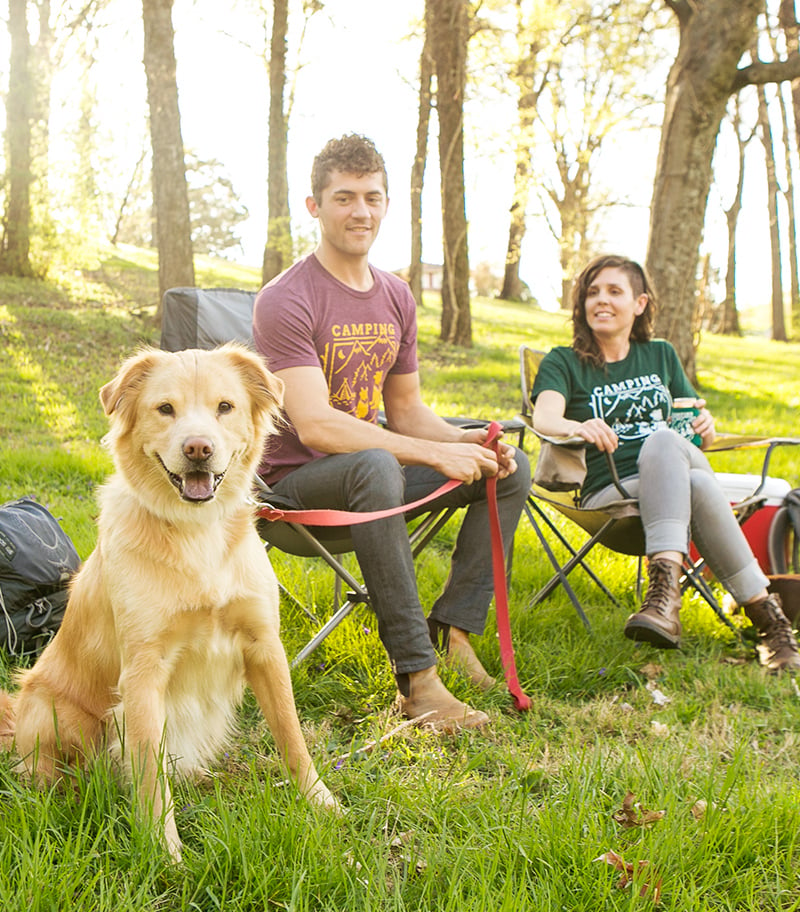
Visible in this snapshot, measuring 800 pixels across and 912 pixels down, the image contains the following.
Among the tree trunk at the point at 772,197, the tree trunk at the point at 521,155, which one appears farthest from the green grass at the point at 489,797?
the tree trunk at the point at 772,197

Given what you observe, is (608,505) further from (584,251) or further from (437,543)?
(584,251)

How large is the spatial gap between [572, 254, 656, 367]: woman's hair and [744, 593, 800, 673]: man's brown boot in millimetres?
1319

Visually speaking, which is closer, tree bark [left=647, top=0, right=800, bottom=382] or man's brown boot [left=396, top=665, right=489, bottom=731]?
man's brown boot [left=396, top=665, right=489, bottom=731]

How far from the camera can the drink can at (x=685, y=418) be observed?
3785 millimetres

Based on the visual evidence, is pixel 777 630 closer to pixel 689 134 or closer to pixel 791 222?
pixel 689 134

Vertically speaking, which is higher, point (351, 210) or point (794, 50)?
point (794, 50)

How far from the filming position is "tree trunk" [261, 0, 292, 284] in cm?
1124

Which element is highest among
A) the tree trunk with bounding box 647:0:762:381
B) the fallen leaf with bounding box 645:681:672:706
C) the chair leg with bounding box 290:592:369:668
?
the tree trunk with bounding box 647:0:762:381

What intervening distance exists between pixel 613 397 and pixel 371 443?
152 cm

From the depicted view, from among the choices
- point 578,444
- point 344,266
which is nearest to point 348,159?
point 344,266

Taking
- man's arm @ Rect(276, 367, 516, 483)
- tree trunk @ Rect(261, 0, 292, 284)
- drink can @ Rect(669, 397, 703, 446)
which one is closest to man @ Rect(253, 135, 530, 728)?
man's arm @ Rect(276, 367, 516, 483)

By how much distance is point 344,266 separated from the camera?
10.0 feet

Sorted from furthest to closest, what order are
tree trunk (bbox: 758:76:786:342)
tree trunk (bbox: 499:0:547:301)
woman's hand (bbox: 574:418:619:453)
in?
1. tree trunk (bbox: 758:76:786:342)
2. tree trunk (bbox: 499:0:547:301)
3. woman's hand (bbox: 574:418:619:453)

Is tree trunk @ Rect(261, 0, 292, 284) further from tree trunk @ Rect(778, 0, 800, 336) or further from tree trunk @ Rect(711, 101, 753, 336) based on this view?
tree trunk @ Rect(711, 101, 753, 336)
